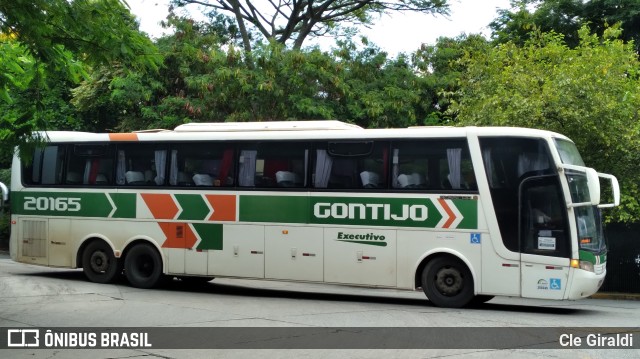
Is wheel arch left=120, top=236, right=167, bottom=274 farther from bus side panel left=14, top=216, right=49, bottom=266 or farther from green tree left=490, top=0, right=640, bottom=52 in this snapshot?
green tree left=490, top=0, right=640, bottom=52

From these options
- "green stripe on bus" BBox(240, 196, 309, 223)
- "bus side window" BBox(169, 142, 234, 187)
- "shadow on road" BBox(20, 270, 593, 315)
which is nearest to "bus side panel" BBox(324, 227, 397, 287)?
"green stripe on bus" BBox(240, 196, 309, 223)

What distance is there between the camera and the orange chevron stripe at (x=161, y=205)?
16.5m

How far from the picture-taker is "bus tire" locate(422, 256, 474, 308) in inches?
560

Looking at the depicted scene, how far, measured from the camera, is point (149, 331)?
1067 centimetres

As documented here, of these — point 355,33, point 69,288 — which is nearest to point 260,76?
point 355,33

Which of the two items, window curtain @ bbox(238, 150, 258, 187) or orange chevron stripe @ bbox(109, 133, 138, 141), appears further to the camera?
orange chevron stripe @ bbox(109, 133, 138, 141)

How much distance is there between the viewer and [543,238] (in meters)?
13.7

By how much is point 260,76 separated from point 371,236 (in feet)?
37.4

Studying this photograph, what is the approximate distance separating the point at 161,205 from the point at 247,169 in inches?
83.0

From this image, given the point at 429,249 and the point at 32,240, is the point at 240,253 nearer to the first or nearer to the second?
the point at 429,249

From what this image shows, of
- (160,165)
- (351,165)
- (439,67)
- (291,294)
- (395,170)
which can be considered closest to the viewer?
(395,170)

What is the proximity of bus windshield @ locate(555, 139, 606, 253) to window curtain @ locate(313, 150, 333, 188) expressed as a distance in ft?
13.6

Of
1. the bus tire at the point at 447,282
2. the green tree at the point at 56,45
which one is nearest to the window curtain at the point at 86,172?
the green tree at the point at 56,45

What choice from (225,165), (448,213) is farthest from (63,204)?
(448,213)
